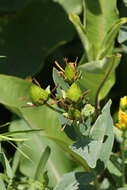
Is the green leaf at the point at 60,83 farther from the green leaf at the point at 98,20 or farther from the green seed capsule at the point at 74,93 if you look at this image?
the green leaf at the point at 98,20

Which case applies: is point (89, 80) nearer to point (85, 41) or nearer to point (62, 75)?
point (85, 41)

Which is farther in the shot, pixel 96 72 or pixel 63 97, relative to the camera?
pixel 96 72

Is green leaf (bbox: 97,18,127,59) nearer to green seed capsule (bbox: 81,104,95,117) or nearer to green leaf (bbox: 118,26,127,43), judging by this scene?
green leaf (bbox: 118,26,127,43)

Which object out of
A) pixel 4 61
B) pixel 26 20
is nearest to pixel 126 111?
pixel 4 61

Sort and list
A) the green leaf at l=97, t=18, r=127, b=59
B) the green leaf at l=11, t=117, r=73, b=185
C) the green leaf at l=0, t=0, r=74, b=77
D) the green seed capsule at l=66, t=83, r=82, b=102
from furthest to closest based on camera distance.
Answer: the green leaf at l=0, t=0, r=74, b=77
the green leaf at l=11, t=117, r=73, b=185
the green leaf at l=97, t=18, r=127, b=59
the green seed capsule at l=66, t=83, r=82, b=102

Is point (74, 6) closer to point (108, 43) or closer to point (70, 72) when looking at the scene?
point (108, 43)

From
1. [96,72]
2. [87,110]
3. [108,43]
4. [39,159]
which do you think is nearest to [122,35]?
[108,43]

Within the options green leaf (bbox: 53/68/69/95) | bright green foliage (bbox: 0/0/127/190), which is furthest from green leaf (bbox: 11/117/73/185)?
green leaf (bbox: 53/68/69/95)
